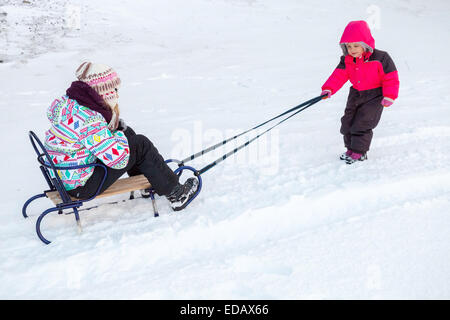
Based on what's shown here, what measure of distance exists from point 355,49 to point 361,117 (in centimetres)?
67

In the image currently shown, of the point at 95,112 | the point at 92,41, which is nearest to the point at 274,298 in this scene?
the point at 95,112

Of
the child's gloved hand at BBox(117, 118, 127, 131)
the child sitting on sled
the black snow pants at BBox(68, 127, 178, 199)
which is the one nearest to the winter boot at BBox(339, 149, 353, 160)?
the black snow pants at BBox(68, 127, 178, 199)

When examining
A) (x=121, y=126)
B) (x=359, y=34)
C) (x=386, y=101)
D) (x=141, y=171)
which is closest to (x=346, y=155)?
(x=386, y=101)

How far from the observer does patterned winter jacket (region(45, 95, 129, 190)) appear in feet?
8.69

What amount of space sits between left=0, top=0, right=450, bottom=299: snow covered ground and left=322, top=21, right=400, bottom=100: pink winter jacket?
0.80 meters

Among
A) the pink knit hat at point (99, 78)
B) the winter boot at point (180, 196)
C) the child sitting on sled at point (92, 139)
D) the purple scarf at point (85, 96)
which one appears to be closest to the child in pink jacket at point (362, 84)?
the winter boot at point (180, 196)

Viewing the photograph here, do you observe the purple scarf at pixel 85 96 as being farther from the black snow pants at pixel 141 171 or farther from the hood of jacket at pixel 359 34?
the hood of jacket at pixel 359 34

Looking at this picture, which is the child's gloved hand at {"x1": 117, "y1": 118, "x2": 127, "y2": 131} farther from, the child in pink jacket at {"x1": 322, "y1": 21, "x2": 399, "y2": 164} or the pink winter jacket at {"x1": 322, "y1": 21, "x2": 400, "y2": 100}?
→ the pink winter jacket at {"x1": 322, "y1": 21, "x2": 400, "y2": 100}

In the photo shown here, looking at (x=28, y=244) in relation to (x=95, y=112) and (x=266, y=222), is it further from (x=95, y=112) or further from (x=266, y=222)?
(x=266, y=222)

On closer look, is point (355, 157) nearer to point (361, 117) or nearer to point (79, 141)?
point (361, 117)

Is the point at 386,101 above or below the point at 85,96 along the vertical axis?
below

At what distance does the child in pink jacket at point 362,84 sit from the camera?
134 inches

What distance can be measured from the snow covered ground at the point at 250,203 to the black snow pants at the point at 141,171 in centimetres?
32

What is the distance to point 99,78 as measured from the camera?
2.70 metres
